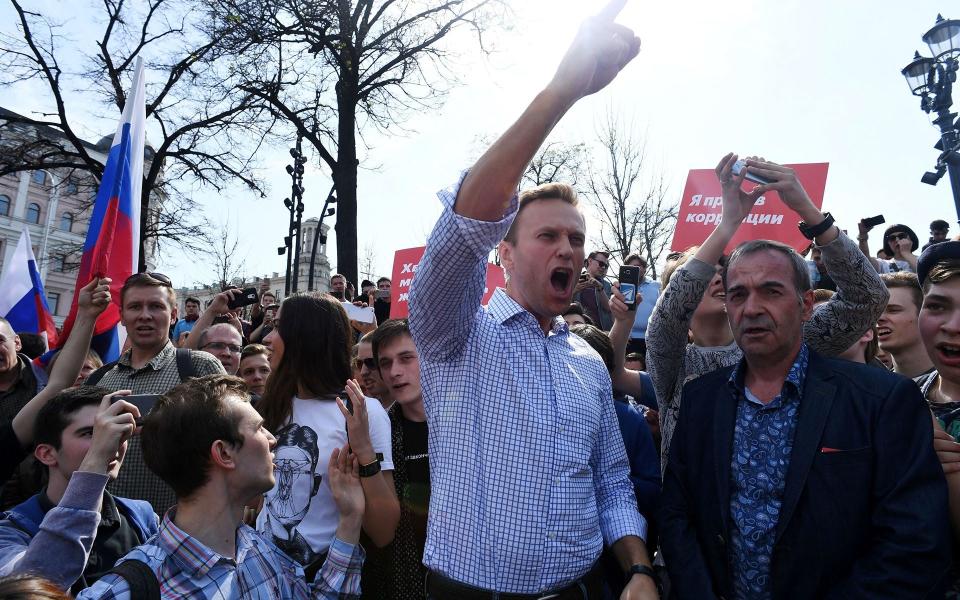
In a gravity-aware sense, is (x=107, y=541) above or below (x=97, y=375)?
below

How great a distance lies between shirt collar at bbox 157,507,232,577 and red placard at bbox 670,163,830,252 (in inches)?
182

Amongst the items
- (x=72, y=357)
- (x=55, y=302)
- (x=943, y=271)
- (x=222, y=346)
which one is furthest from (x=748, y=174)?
(x=55, y=302)

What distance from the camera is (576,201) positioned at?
215 centimetres

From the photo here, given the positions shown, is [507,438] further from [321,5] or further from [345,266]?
[321,5]

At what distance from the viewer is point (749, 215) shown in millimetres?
5641

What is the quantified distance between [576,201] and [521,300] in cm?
38

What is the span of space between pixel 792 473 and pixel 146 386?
11.0 ft

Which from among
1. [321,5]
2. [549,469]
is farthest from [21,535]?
[321,5]

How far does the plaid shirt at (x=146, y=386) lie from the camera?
3.33 meters

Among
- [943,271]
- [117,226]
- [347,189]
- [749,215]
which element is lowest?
[943,271]

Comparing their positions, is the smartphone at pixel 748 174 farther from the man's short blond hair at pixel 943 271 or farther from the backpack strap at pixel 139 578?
the backpack strap at pixel 139 578

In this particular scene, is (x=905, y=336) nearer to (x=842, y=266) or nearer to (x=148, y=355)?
(x=842, y=266)

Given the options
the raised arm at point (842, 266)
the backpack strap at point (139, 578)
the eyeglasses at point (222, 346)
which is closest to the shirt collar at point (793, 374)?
the raised arm at point (842, 266)

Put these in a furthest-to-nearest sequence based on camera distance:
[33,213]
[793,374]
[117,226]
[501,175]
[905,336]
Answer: [33,213] < [117,226] < [905,336] < [793,374] < [501,175]
